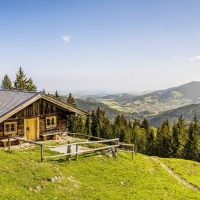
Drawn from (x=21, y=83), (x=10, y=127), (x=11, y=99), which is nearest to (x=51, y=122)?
(x=10, y=127)

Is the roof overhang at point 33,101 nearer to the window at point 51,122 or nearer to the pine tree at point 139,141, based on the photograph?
the window at point 51,122

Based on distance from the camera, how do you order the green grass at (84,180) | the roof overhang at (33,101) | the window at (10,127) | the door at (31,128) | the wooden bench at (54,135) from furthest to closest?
the wooden bench at (54,135)
the door at (31,128)
the window at (10,127)
the roof overhang at (33,101)
the green grass at (84,180)

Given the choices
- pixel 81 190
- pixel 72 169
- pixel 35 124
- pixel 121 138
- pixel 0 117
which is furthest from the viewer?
pixel 121 138

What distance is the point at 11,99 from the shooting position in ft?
98.3

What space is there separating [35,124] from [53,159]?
11001 millimetres

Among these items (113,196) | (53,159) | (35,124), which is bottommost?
(113,196)

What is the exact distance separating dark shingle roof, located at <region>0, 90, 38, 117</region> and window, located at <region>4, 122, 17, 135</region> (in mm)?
1912

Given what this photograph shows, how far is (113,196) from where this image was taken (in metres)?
16.8

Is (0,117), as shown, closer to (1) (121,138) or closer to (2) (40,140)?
(2) (40,140)

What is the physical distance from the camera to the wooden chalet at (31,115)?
27875 mm

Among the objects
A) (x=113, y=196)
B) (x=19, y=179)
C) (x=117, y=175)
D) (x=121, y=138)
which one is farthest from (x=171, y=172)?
(x=121, y=138)

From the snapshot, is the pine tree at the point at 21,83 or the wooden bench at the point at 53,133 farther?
the pine tree at the point at 21,83

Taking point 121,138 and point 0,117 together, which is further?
point 121,138

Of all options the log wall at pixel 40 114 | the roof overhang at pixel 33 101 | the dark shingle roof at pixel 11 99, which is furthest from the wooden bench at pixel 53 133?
the dark shingle roof at pixel 11 99
